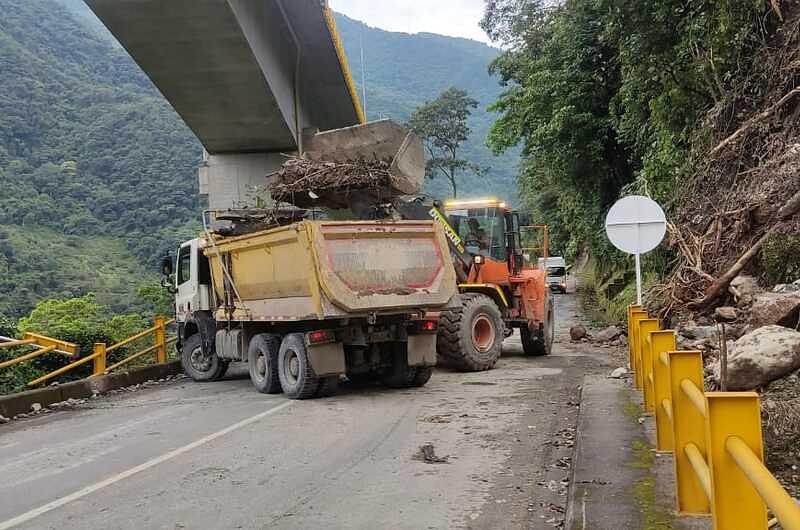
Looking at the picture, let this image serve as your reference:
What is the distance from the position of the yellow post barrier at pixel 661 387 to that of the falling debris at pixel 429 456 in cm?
182

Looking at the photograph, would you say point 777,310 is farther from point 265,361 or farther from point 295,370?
point 265,361

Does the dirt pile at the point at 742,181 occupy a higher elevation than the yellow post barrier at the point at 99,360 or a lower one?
higher

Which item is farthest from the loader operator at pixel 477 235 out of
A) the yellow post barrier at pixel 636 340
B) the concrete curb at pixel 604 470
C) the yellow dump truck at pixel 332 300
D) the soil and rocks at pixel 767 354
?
the concrete curb at pixel 604 470

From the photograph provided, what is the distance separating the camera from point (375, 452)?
688 cm

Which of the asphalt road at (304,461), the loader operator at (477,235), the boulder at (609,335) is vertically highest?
the loader operator at (477,235)

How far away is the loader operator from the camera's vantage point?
44.8 ft

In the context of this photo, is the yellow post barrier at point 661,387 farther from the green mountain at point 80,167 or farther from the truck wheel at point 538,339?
the green mountain at point 80,167

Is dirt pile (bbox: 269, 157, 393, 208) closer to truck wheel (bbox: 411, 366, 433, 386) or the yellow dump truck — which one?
the yellow dump truck

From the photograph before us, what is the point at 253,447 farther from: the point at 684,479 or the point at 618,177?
the point at 618,177

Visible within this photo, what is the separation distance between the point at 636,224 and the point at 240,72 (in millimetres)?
9665

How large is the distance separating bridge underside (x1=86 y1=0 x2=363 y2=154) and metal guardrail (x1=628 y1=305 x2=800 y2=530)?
1208 cm

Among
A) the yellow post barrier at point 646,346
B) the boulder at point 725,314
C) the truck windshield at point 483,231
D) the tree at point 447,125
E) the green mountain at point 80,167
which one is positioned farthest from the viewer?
the tree at point 447,125

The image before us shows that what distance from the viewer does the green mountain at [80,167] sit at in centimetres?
4147

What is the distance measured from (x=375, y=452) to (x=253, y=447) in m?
1.24
